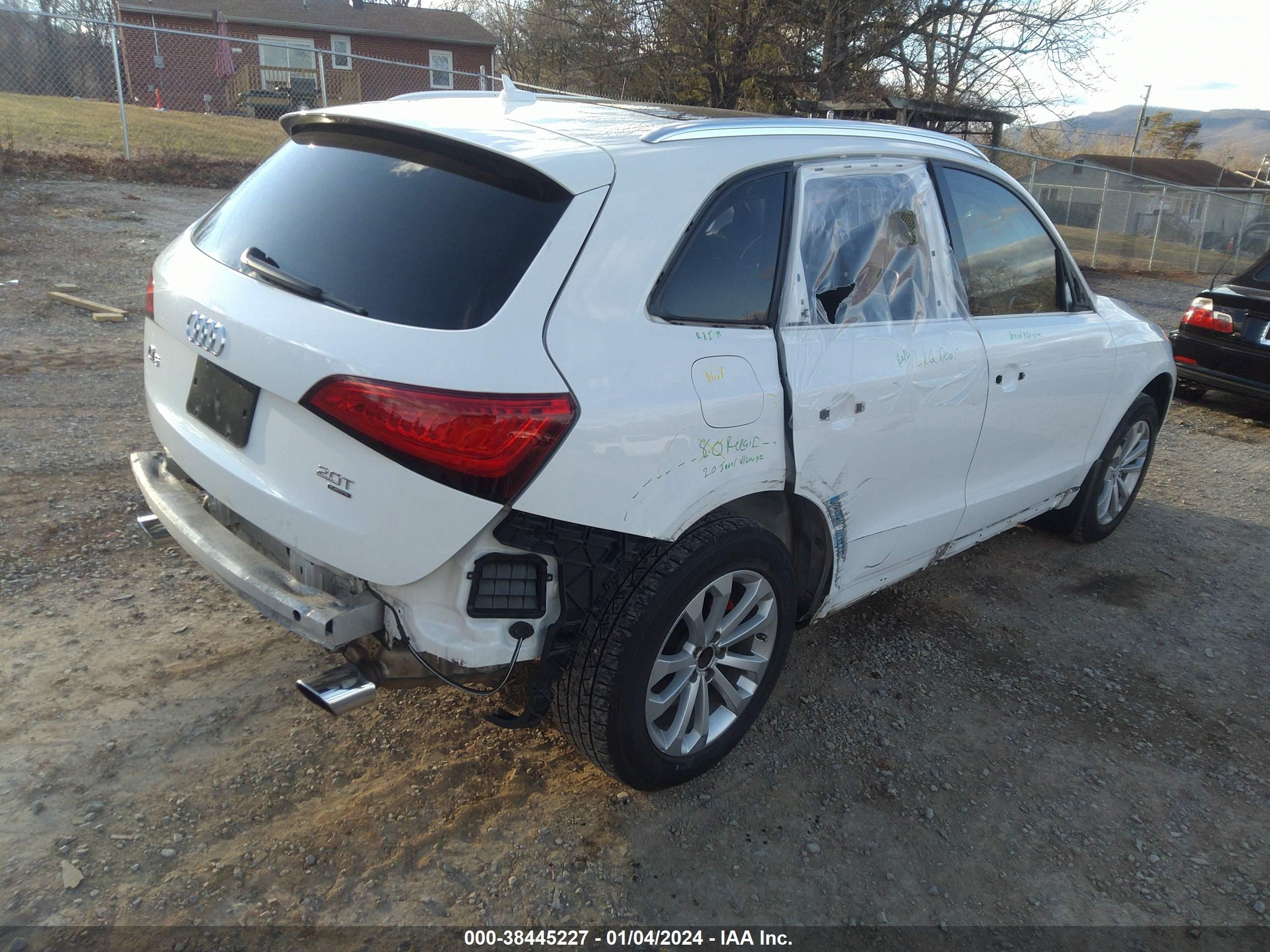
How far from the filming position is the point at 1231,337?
7.57 meters

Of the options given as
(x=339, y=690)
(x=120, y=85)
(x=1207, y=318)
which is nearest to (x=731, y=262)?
(x=339, y=690)

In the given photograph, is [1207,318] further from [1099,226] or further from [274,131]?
[274,131]

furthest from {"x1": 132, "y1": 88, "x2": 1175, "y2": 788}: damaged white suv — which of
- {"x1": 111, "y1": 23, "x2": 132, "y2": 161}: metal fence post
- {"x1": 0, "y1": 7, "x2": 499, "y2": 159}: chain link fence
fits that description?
{"x1": 111, "y1": 23, "x2": 132, "y2": 161}: metal fence post

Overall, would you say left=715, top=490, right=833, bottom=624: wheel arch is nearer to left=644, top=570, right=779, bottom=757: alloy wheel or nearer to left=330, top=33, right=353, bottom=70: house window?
left=644, top=570, right=779, bottom=757: alloy wheel

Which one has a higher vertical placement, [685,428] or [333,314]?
[333,314]

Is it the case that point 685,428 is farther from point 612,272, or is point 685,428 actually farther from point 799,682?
point 799,682

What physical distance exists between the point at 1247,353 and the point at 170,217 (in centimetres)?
1156

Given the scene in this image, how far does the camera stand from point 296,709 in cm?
310

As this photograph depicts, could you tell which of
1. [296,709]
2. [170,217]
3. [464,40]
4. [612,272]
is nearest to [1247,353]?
[612,272]

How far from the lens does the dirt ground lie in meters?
2.48

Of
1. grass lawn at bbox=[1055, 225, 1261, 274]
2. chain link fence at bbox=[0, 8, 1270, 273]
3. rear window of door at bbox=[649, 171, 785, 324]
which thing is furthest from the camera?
grass lawn at bbox=[1055, 225, 1261, 274]

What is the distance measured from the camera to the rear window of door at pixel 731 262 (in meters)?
2.58

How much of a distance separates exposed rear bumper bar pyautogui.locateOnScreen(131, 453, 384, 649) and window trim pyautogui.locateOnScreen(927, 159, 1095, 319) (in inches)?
101

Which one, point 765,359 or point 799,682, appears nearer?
point 765,359
